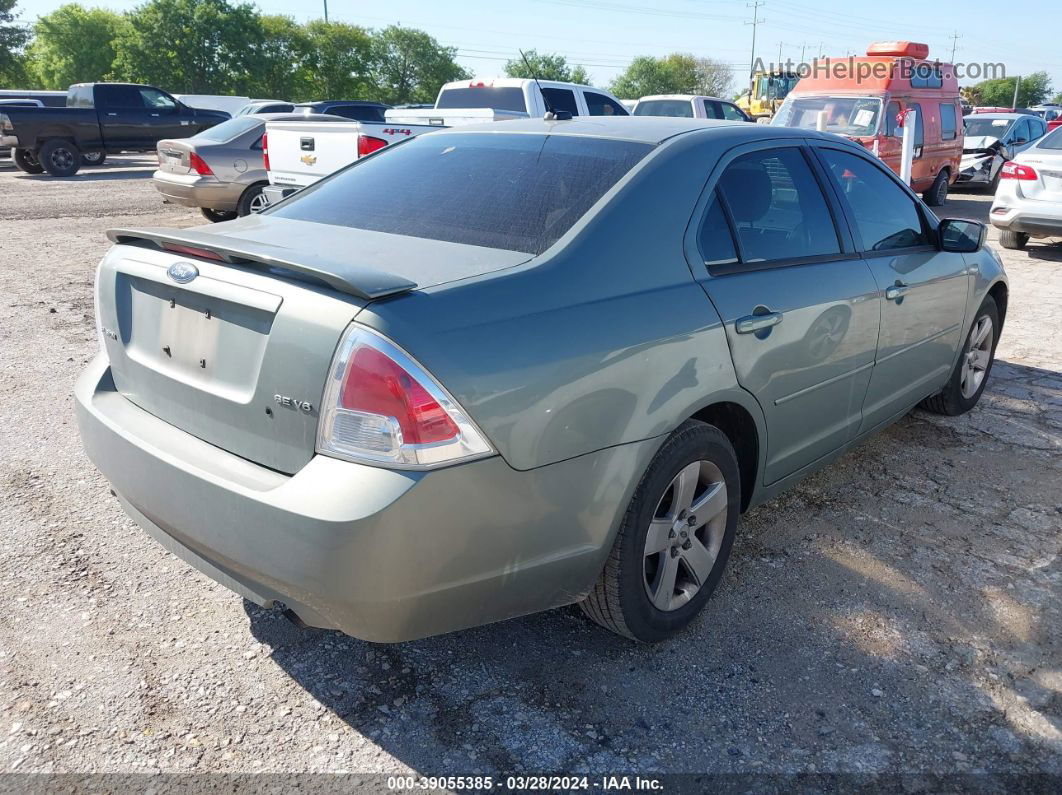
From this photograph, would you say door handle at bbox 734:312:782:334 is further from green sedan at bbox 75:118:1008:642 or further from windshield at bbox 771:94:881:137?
windshield at bbox 771:94:881:137

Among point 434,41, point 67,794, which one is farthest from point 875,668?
point 434,41

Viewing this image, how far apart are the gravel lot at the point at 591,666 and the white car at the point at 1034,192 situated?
23.1ft

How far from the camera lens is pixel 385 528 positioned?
199 centimetres

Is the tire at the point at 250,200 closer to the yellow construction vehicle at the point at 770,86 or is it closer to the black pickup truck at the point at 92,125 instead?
the black pickup truck at the point at 92,125

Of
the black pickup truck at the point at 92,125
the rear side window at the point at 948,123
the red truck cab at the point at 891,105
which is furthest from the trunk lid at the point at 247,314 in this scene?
the black pickup truck at the point at 92,125

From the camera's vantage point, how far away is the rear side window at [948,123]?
14.8 m

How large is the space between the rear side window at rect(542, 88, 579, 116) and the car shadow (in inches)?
376

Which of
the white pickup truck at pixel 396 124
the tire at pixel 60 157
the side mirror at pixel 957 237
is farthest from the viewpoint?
the tire at pixel 60 157

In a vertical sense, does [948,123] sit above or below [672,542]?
above

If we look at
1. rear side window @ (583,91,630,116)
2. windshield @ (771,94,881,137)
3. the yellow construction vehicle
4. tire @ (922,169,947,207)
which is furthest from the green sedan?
the yellow construction vehicle

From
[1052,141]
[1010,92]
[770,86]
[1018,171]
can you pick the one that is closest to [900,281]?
[1018,171]

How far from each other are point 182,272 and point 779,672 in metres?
2.17

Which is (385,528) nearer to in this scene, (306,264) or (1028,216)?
(306,264)

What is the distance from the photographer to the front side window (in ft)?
12.0
